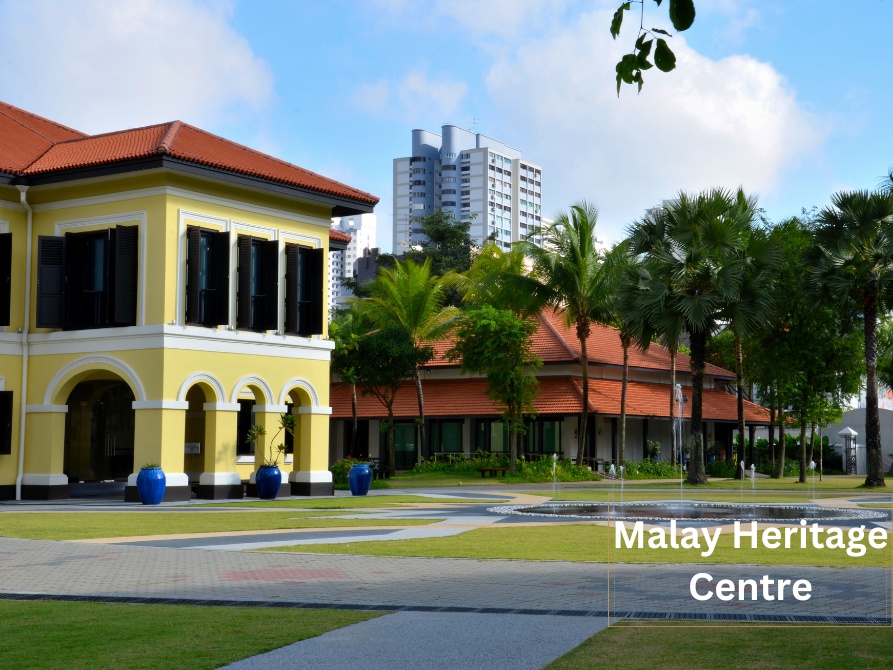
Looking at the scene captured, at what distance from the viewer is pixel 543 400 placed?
154 feet

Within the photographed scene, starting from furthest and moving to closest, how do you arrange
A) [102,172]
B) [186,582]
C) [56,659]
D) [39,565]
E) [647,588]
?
1. [102,172]
2. [39,565]
3. [186,582]
4. [647,588]
5. [56,659]

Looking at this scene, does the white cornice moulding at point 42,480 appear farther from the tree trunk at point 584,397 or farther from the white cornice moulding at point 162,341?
the tree trunk at point 584,397

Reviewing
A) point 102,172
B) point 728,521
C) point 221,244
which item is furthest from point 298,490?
point 728,521

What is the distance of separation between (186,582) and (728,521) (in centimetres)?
1093

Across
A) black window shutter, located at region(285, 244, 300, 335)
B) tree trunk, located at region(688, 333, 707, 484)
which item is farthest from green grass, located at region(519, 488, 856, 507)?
black window shutter, located at region(285, 244, 300, 335)

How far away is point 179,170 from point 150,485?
7225 millimetres

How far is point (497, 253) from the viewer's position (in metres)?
54.0

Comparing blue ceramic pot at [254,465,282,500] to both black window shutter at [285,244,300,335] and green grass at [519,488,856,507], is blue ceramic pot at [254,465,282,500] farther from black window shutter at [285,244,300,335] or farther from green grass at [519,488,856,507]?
green grass at [519,488,856,507]

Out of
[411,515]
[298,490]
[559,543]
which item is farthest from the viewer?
[298,490]

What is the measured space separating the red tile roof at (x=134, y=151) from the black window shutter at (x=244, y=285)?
1.74 m

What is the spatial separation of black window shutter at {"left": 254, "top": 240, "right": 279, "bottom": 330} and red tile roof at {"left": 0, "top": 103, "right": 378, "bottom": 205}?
5.72 feet

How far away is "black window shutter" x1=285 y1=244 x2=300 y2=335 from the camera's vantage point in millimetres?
31281

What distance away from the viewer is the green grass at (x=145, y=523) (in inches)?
738

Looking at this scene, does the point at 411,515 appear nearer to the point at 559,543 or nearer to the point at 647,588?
the point at 559,543
